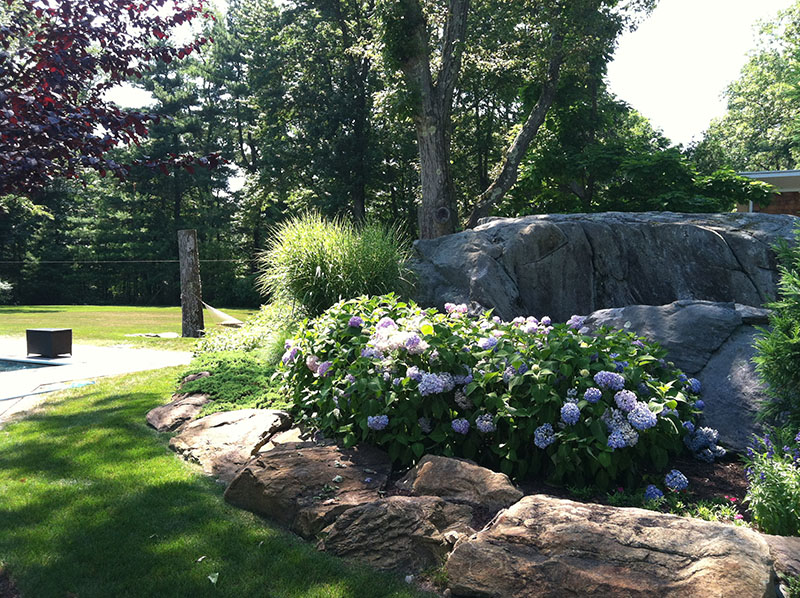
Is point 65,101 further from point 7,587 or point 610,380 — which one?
point 610,380

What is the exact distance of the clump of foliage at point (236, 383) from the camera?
543 cm

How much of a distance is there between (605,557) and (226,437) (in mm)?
3173

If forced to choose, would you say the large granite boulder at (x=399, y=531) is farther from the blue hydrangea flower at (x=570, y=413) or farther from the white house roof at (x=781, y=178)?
the white house roof at (x=781, y=178)

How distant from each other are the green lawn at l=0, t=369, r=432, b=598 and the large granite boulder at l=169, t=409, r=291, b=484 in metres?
0.13

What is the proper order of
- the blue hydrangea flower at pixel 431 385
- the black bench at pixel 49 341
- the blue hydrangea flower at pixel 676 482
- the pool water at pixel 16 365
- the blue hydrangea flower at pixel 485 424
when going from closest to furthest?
the blue hydrangea flower at pixel 676 482 → the blue hydrangea flower at pixel 485 424 → the blue hydrangea flower at pixel 431 385 → the pool water at pixel 16 365 → the black bench at pixel 49 341

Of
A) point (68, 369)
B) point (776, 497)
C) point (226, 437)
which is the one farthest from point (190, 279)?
point (776, 497)

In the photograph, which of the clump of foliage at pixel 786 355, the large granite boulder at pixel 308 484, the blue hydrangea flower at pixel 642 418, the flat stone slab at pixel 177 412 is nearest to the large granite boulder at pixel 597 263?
the flat stone slab at pixel 177 412

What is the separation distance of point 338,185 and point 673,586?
20.9 m

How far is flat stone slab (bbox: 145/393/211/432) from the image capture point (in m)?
5.42

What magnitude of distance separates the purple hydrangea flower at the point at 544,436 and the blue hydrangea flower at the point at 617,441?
0.30 m

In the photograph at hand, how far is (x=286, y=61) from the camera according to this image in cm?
2300

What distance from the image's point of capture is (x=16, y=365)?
9.23 metres

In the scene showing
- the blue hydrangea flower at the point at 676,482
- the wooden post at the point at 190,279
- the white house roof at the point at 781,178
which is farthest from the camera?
the white house roof at the point at 781,178

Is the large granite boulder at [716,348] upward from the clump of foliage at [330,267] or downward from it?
downward
